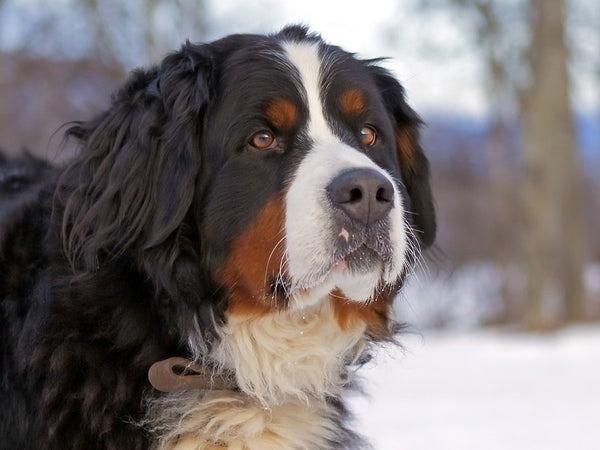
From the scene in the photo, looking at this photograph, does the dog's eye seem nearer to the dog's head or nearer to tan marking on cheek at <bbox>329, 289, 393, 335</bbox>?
the dog's head

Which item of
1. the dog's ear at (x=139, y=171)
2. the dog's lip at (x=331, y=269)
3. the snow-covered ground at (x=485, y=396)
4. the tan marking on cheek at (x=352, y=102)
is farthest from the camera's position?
the snow-covered ground at (x=485, y=396)

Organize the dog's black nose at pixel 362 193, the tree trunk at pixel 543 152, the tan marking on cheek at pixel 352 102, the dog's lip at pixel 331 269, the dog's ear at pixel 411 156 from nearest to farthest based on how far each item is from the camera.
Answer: the dog's black nose at pixel 362 193, the dog's lip at pixel 331 269, the tan marking on cheek at pixel 352 102, the dog's ear at pixel 411 156, the tree trunk at pixel 543 152

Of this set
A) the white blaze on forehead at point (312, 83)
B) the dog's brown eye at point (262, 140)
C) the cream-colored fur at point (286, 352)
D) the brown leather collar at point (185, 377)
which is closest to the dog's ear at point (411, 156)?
the white blaze on forehead at point (312, 83)

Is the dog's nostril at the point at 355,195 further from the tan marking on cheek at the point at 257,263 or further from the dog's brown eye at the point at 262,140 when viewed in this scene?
the dog's brown eye at the point at 262,140

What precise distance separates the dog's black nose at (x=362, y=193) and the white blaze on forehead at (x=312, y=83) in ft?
1.07

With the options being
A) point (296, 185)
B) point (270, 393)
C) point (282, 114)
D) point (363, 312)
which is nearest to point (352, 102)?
point (282, 114)

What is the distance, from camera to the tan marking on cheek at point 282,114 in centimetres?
298

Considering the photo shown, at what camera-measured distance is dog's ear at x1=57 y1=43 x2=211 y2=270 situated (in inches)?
113

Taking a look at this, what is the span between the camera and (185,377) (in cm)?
285

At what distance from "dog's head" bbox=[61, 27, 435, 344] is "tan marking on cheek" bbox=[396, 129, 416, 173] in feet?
1.44

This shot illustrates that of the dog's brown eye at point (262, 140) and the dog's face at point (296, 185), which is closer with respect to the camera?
the dog's face at point (296, 185)

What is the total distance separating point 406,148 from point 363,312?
33.2 inches

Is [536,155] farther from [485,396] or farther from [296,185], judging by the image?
[296,185]

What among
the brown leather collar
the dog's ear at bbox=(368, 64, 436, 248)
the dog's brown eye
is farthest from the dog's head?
the dog's ear at bbox=(368, 64, 436, 248)
